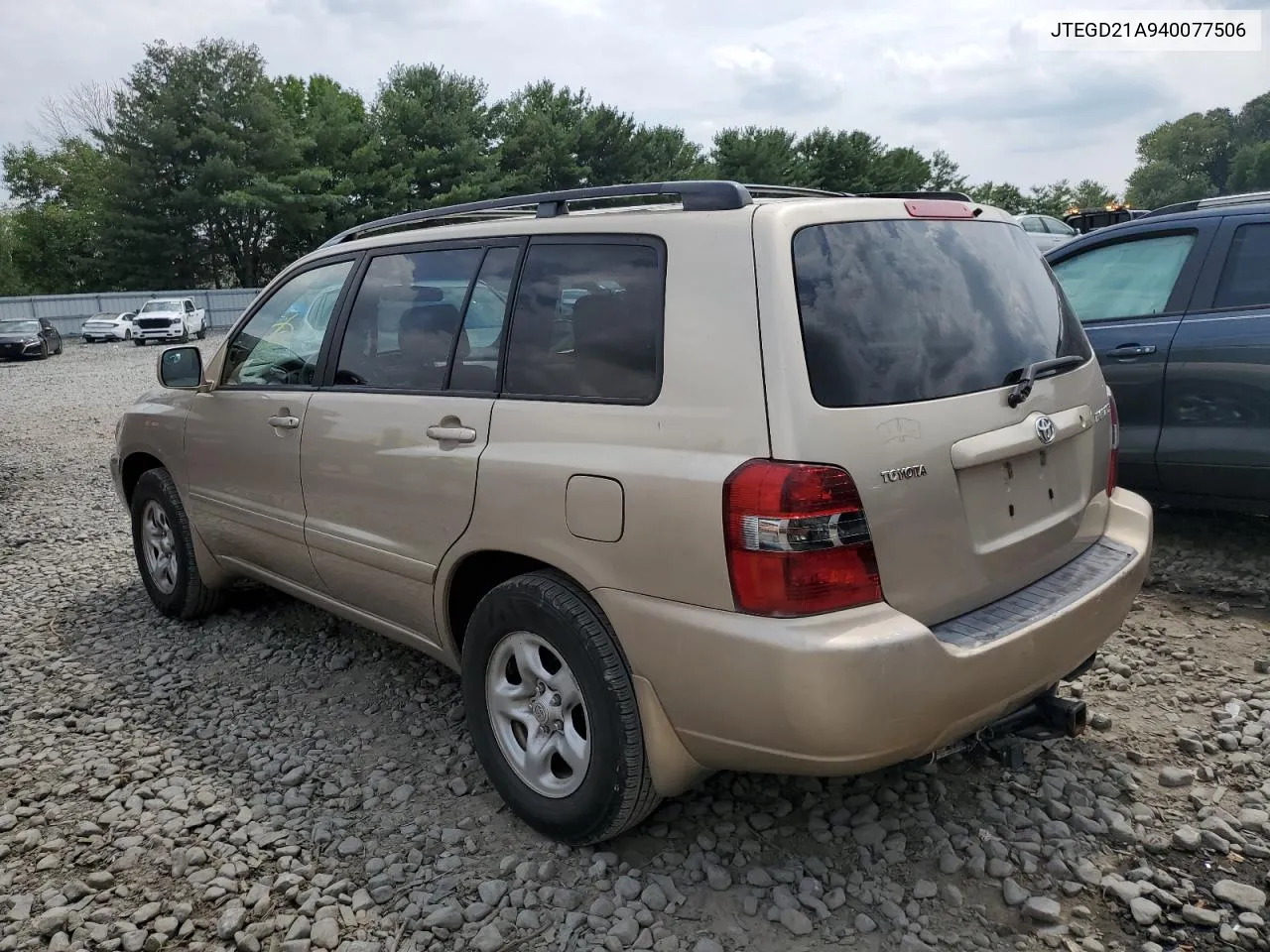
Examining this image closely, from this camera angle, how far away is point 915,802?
300 centimetres

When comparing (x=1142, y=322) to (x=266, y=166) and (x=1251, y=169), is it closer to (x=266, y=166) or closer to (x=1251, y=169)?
(x=266, y=166)

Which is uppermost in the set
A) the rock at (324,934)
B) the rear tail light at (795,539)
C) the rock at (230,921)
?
the rear tail light at (795,539)

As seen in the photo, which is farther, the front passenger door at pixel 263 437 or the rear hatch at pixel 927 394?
the front passenger door at pixel 263 437

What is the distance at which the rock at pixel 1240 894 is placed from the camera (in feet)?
8.20

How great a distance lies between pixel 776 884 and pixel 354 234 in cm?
302

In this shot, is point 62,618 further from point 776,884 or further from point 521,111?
point 521,111

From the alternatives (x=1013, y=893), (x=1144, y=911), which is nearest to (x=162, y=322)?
(x=1013, y=893)

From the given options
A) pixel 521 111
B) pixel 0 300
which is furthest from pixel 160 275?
pixel 521 111

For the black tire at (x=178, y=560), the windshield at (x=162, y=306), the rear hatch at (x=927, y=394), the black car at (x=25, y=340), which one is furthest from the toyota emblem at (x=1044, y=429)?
the windshield at (x=162, y=306)

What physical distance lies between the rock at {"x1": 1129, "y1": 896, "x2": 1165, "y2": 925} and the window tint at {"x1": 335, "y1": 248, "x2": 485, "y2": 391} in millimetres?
2464

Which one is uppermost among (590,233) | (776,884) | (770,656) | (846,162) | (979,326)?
(846,162)

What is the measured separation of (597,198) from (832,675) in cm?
160

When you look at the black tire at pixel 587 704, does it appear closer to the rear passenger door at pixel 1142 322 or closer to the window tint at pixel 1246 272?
the rear passenger door at pixel 1142 322

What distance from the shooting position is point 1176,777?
3.08 m
